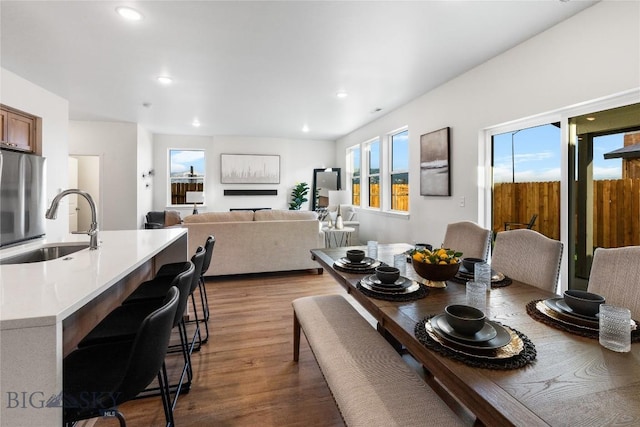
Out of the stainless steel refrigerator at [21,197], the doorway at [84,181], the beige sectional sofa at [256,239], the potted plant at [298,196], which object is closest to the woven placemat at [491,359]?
the beige sectional sofa at [256,239]

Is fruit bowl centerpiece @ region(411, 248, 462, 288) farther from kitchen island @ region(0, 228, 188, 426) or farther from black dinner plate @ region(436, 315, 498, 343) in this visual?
kitchen island @ region(0, 228, 188, 426)

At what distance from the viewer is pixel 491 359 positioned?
35.4 inches

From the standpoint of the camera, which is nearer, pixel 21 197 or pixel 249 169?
pixel 21 197

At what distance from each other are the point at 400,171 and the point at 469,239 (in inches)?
135

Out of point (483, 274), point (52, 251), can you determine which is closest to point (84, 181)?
point (52, 251)

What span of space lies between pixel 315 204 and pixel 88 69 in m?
5.63

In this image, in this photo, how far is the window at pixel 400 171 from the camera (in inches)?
212

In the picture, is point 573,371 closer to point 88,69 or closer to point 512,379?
point 512,379

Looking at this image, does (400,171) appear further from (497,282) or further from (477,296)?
(477,296)

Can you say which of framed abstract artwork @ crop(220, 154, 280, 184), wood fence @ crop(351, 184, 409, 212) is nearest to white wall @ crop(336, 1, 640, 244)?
wood fence @ crop(351, 184, 409, 212)

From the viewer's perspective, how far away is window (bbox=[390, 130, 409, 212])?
540 centimetres

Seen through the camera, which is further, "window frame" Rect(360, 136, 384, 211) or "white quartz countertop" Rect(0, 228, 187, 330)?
"window frame" Rect(360, 136, 384, 211)

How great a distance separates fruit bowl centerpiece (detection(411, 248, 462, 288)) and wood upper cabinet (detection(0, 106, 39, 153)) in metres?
4.86

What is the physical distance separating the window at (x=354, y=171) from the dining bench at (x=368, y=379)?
5.83m
